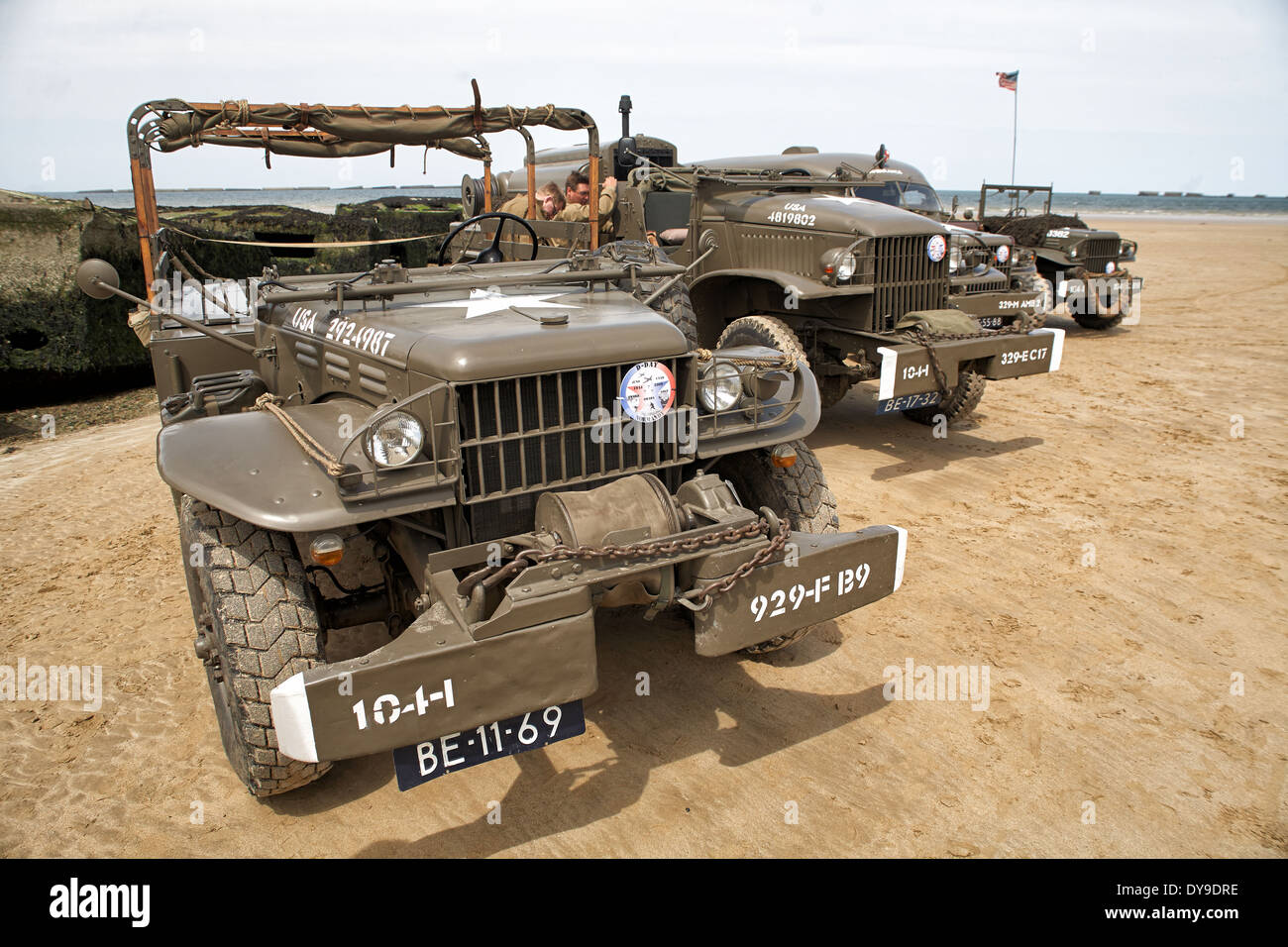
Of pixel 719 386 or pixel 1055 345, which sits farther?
pixel 1055 345

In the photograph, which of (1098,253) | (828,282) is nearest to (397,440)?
(828,282)

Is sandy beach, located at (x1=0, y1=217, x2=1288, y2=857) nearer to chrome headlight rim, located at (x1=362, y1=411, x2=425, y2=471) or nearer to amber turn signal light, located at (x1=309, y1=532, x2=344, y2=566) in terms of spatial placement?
amber turn signal light, located at (x1=309, y1=532, x2=344, y2=566)

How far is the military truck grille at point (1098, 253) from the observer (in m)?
13.0

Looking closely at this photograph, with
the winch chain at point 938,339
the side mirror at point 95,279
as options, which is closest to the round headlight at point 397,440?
the side mirror at point 95,279

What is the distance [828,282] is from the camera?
6.90 m

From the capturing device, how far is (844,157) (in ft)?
39.5

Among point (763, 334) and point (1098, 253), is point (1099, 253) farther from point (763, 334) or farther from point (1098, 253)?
point (763, 334)

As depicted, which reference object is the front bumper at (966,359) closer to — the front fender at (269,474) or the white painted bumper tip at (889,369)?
the white painted bumper tip at (889,369)

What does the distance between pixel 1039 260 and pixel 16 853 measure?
13520 millimetres

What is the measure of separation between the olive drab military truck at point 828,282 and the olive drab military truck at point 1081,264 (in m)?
6.01

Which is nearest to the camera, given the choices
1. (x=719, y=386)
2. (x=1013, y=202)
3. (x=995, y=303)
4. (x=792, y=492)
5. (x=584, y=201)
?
(x=719, y=386)

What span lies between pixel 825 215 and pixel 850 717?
471 centimetres

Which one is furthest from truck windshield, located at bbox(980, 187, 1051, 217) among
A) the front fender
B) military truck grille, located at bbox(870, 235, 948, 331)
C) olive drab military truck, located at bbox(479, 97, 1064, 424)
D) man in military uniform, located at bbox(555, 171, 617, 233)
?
the front fender
